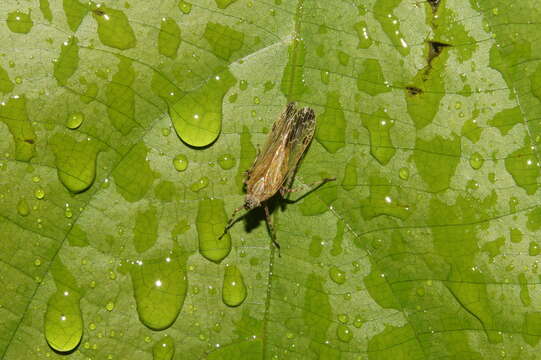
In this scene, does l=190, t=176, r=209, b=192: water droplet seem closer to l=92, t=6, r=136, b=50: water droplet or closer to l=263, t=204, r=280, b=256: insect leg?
l=263, t=204, r=280, b=256: insect leg

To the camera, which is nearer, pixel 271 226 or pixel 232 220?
pixel 271 226

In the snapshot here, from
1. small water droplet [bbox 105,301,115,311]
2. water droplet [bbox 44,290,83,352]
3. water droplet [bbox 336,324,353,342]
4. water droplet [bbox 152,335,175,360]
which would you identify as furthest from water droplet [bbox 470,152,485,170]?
water droplet [bbox 44,290,83,352]

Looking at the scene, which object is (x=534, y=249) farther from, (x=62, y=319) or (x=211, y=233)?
(x=62, y=319)

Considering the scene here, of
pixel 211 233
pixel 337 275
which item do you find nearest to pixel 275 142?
pixel 211 233

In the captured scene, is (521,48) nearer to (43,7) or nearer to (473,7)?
(473,7)

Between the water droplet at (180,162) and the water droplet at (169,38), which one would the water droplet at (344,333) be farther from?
the water droplet at (169,38)

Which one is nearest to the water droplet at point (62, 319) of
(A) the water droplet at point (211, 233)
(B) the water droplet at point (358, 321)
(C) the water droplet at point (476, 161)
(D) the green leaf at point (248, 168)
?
(D) the green leaf at point (248, 168)
